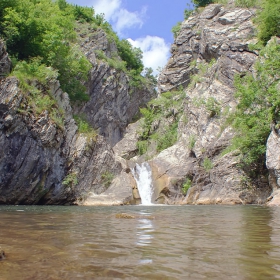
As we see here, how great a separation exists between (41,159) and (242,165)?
52.0 feet

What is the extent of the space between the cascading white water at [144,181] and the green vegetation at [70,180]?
7026mm

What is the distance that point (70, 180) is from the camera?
26703 millimetres

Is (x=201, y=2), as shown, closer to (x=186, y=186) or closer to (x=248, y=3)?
(x=248, y=3)

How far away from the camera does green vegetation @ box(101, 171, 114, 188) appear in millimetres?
30005

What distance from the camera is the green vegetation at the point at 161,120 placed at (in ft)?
136

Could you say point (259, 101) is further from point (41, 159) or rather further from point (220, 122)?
point (41, 159)

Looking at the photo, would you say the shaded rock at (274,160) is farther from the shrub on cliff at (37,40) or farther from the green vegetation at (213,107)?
the shrub on cliff at (37,40)

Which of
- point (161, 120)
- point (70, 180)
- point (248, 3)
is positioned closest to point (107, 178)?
point (70, 180)

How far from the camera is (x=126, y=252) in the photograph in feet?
15.2

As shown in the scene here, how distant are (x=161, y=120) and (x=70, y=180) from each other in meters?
22.1

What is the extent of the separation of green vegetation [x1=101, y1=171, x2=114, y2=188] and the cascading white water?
3.12 meters

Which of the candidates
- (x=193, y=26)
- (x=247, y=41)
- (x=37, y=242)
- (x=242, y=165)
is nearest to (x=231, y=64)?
(x=247, y=41)

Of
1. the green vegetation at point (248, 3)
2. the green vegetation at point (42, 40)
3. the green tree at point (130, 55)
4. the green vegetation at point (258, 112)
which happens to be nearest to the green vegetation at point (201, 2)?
the green vegetation at point (248, 3)

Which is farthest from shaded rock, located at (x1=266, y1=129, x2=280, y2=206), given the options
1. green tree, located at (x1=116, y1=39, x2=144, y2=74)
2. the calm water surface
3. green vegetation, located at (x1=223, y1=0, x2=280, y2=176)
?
green tree, located at (x1=116, y1=39, x2=144, y2=74)
